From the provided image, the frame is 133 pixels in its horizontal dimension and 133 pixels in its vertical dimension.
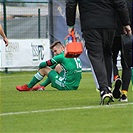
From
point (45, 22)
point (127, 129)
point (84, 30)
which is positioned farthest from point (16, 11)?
point (127, 129)

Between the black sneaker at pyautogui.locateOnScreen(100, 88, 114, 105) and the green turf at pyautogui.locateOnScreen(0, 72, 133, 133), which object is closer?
the green turf at pyautogui.locateOnScreen(0, 72, 133, 133)

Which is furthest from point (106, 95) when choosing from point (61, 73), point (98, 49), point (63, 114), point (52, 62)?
point (61, 73)

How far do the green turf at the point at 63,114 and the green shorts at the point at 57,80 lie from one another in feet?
3.78

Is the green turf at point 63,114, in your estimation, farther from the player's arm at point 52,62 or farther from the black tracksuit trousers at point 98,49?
the player's arm at point 52,62

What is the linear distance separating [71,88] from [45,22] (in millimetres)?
9298

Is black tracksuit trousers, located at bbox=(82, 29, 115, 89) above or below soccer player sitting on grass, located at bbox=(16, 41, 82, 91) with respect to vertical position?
above

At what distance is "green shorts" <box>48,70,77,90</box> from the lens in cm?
1331

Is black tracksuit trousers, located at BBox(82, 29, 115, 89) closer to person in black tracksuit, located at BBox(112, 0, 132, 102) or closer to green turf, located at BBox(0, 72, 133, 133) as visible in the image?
green turf, located at BBox(0, 72, 133, 133)

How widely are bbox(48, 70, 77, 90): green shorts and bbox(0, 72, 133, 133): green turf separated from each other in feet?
3.78

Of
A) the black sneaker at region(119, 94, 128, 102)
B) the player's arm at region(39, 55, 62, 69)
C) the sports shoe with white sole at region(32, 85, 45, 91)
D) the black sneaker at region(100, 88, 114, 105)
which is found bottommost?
the sports shoe with white sole at region(32, 85, 45, 91)

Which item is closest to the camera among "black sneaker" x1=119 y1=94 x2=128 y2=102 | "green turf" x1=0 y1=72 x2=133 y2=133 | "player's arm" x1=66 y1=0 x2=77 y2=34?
"green turf" x1=0 y1=72 x2=133 y2=133

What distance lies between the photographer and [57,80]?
1334cm

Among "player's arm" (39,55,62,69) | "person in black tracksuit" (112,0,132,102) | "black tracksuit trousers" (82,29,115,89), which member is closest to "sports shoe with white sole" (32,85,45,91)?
"player's arm" (39,55,62,69)

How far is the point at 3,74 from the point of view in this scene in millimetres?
20875
